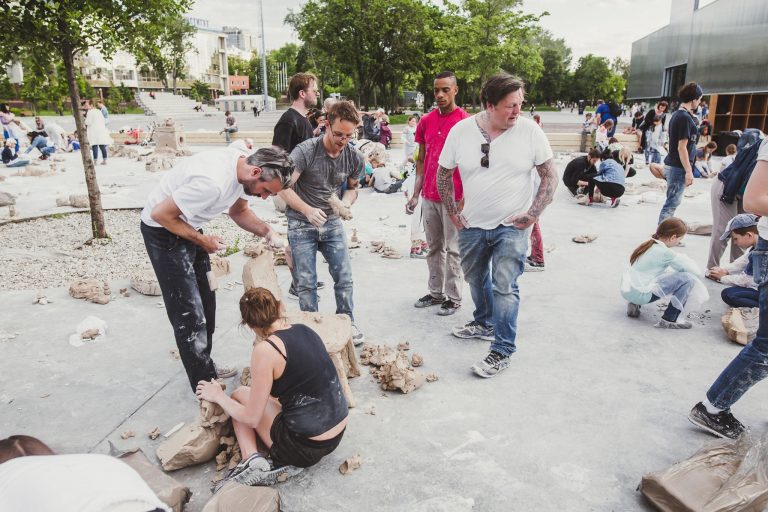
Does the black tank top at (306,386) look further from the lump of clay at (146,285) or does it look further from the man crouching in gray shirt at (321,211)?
the lump of clay at (146,285)

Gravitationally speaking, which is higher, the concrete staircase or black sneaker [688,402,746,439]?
the concrete staircase

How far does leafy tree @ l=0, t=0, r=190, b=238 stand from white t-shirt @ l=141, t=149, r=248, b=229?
4558 mm

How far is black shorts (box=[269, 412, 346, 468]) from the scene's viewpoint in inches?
105

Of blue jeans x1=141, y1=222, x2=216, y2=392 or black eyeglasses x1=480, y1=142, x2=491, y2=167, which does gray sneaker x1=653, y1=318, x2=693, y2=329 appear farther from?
blue jeans x1=141, y1=222, x2=216, y2=392

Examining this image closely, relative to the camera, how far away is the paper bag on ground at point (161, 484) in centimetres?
250

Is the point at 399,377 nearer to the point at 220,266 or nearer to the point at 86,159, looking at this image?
the point at 220,266

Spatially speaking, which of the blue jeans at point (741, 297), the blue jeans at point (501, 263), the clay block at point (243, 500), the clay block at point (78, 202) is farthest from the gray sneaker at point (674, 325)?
the clay block at point (78, 202)

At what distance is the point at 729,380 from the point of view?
294 cm

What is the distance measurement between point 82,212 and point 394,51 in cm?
3127

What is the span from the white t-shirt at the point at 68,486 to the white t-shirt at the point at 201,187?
1715mm

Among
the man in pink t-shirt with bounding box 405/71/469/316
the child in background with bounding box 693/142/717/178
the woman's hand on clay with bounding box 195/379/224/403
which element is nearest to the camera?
the woman's hand on clay with bounding box 195/379/224/403

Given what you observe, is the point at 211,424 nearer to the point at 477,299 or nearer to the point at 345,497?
the point at 345,497

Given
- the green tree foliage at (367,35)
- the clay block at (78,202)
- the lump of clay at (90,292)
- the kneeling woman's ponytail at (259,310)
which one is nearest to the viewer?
the kneeling woman's ponytail at (259,310)

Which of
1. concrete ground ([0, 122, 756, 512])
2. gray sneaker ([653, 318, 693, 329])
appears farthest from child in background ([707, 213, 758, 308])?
gray sneaker ([653, 318, 693, 329])
